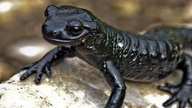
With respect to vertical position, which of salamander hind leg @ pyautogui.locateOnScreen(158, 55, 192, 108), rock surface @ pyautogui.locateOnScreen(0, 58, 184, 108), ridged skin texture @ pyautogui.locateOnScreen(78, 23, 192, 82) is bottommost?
rock surface @ pyautogui.locateOnScreen(0, 58, 184, 108)

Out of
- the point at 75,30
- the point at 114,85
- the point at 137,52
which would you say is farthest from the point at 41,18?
the point at 75,30

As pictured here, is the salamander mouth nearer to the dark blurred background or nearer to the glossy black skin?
the glossy black skin

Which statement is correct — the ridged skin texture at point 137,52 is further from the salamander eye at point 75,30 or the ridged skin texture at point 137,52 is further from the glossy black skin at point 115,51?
the salamander eye at point 75,30

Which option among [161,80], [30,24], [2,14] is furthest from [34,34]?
[161,80]

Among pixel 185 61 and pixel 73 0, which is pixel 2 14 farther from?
pixel 185 61

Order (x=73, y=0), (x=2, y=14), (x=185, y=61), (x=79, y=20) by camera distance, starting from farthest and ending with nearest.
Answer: (x=73, y=0), (x=2, y=14), (x=185, y=61), (x=79, y=20)

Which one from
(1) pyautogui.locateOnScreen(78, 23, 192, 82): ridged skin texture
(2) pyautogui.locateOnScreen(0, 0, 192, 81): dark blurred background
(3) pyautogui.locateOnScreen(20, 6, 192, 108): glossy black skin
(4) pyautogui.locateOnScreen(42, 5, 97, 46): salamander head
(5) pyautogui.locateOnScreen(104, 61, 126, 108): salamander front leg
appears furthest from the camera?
(2) pyautogui.locateOnScreen(0, 0, 192, 81): dark blurred background

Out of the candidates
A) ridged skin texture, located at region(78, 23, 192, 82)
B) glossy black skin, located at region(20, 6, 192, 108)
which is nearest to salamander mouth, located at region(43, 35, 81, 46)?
glossy black skin, located at region(20, 6, 192, 108)
